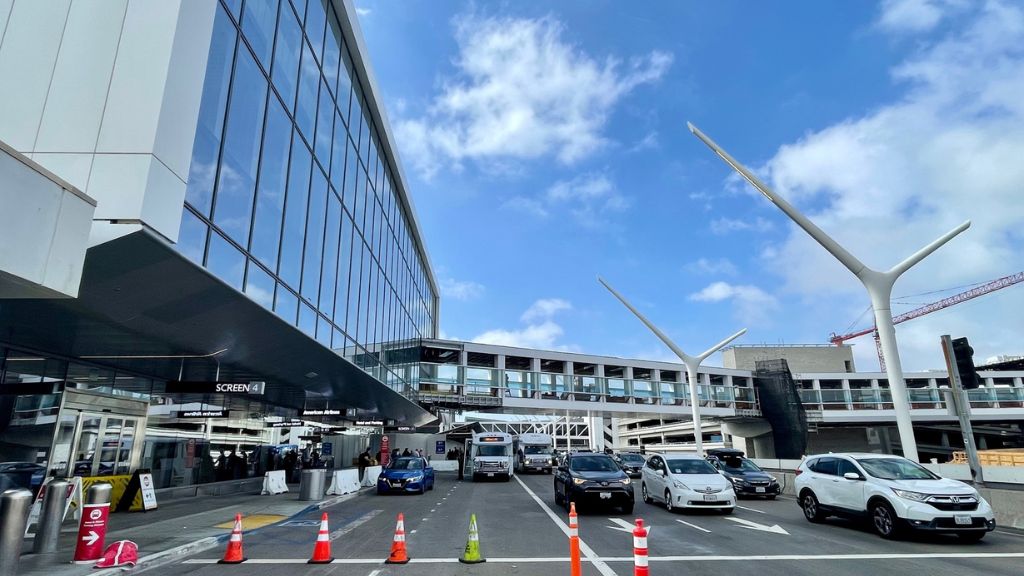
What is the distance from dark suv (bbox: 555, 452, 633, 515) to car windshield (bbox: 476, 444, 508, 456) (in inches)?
678

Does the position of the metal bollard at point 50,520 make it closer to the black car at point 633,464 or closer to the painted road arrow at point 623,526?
the painted road arrow at point 623,526

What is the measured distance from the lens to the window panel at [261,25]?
42.4ft

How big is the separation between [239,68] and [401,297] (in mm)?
23878

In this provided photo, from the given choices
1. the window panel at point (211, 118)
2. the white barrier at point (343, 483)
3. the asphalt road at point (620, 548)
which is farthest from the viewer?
the white barrier at point (343, 483)

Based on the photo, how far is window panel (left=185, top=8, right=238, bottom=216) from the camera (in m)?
10.7

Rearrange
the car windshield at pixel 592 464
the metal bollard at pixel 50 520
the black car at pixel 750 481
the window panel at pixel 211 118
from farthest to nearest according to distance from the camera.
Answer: the black car at pixel 750 481, the car windshield at pixel 592 464, the window panel at pixel 211 118, the metal bollard at pixel 50 520

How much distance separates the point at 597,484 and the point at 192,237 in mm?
11575

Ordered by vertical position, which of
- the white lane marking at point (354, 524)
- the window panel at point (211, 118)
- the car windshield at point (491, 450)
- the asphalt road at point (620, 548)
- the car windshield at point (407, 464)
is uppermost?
the window panel at point (211, 118)

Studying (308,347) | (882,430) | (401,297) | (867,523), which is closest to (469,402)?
(401,297)

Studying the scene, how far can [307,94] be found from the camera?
55.8 feet

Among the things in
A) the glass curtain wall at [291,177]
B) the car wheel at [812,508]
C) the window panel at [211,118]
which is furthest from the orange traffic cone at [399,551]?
the car wheel at [812,508]

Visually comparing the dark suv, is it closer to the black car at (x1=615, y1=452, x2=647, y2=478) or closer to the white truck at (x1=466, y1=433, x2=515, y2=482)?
the white truck at (x1=466, y1=433, x2=515, y2=482)

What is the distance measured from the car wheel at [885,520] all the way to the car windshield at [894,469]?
2.26 ft

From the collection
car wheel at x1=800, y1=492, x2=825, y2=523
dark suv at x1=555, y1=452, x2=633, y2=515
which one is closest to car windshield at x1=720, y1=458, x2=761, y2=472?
dark suv at x1=555, y1=452, x2=633, y2=515
